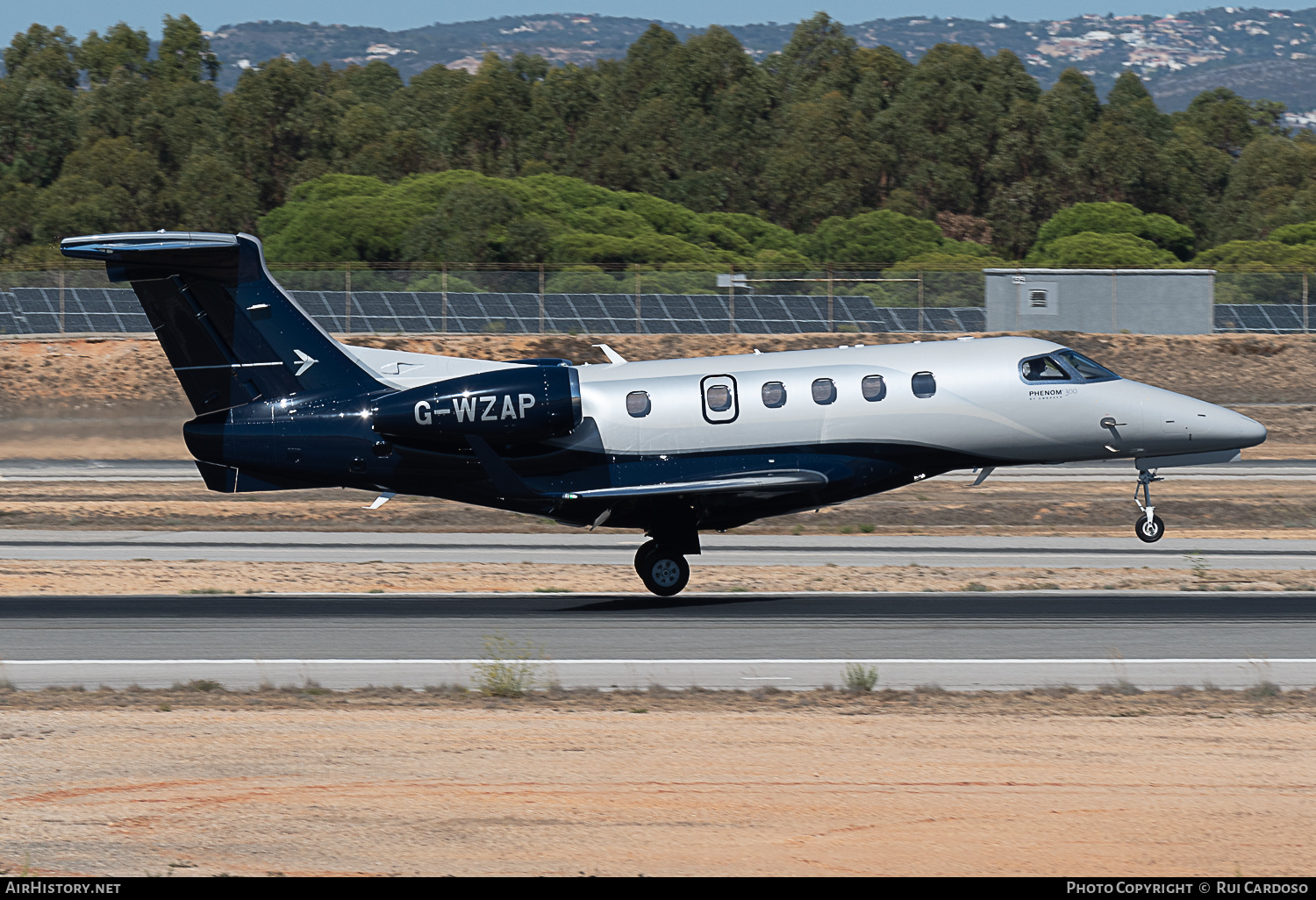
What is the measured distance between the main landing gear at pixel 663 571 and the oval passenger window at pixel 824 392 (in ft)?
10.5

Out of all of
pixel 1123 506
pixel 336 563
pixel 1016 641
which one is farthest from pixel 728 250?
pixel 1016 641

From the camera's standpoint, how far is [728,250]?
85.1m

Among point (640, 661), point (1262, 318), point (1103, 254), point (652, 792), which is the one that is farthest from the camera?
point (1103, 254)

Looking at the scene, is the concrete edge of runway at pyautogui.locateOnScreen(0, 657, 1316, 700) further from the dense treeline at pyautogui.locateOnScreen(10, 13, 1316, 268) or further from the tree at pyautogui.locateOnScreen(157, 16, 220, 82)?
the tree at pyautogui.locateOnScreen(157, 16, 220, 82)

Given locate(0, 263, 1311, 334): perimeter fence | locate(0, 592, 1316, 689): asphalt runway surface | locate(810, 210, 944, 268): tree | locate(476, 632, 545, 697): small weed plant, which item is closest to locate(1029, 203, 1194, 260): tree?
locate(810, 210, 944, 268): tree

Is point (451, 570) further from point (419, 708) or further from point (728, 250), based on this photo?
point (728, 250)

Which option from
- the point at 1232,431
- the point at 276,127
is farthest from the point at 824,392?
the point at 276,127

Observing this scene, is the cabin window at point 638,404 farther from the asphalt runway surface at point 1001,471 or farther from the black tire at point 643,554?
the asphalt runway surface at point 1001,471

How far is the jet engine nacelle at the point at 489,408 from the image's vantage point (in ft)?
72.0

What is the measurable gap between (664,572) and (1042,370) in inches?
262

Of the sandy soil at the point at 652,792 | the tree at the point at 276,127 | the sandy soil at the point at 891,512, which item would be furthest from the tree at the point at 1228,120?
the sandy soil at the point at 652,792

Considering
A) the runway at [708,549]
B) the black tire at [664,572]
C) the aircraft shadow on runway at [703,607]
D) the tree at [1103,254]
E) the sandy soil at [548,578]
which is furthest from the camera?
the tree at [1103,254]

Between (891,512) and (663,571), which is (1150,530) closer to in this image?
(663,571)

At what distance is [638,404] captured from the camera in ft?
74.2
